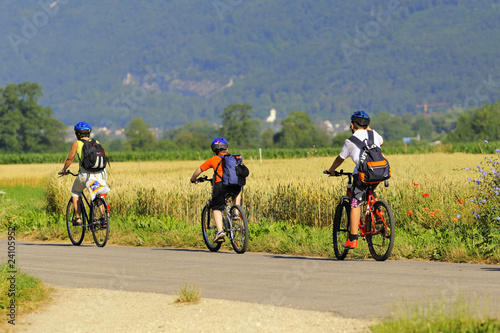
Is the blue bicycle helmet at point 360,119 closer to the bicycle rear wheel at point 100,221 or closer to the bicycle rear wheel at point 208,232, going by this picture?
the bicycle rear wheel at point 208,232

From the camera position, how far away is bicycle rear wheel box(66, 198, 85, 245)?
14.7 m

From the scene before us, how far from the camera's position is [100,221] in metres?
13.8

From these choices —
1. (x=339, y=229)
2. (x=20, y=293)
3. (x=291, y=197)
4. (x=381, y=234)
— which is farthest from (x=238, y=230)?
(x=20, y=293)

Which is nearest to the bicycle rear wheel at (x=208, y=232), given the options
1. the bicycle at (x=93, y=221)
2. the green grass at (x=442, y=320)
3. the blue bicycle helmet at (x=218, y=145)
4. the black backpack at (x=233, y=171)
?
the black backpack at (x=233, y=171)

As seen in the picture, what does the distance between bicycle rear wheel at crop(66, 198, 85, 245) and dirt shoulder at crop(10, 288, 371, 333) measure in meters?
6.38

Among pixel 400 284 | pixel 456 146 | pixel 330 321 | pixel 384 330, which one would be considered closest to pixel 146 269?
pixel 400 284

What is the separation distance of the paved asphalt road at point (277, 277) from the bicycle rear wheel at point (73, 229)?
164 cm

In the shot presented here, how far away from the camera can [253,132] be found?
168m

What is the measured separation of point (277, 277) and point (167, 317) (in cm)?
256

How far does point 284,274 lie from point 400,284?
1.77m

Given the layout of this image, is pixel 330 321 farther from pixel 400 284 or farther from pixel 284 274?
pixel 284 274

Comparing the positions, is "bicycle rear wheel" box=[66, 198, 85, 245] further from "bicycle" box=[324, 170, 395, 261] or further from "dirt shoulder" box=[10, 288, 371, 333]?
"dirt shoulder" box=[10, 288, 371, 333]

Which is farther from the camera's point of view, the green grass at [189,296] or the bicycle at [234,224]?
the bicycle at [234,224]

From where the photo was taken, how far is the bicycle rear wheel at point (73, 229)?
48.4 ft
